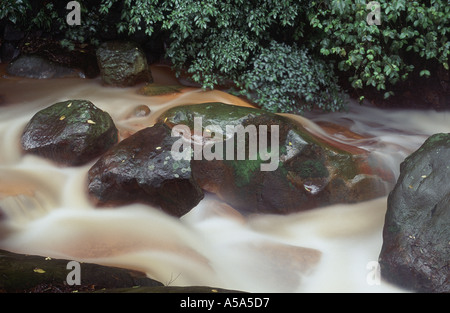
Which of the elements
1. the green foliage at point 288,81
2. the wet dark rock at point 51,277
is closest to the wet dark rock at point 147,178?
the wet dark rock at point 51,277

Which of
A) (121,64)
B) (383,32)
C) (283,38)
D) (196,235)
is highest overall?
(383,32)

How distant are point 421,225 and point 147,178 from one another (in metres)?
3.04

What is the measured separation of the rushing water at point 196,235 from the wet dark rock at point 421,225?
29 cm

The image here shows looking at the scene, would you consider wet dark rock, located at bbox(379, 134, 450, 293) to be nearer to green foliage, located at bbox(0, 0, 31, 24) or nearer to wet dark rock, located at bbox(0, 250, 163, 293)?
wet dark rock, located at bbox(0, 250, 163, 293)

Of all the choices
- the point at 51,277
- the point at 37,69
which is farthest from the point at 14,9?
the point at 51,277

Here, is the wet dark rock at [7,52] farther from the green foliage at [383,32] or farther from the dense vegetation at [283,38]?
the green foliage at [383,32]

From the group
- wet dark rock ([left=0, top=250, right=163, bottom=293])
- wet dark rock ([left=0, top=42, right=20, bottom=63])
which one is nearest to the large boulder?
wet dark rock ([left=0, top=250, right=163, bottom=293])

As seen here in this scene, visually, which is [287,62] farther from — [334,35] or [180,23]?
[180,23]

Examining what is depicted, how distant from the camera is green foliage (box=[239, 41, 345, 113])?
7.57 metres

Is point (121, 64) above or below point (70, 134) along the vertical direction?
above

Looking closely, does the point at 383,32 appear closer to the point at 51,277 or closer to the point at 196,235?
the point at 196,235

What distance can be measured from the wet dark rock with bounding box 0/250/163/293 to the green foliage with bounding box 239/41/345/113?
457cm

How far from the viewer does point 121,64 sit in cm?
793

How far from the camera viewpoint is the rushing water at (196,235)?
4480 mm
